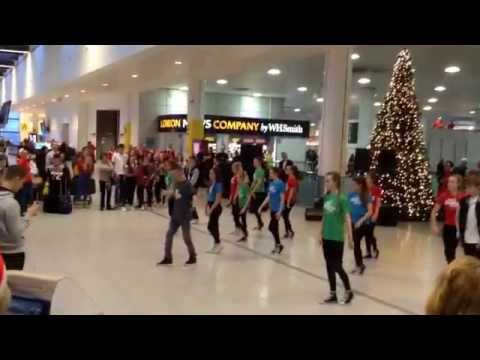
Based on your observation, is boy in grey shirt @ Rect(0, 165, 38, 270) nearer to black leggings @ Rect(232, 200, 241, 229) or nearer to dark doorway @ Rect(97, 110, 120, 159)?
Result: black leggings @ Rect(232, 200, 241, 229)

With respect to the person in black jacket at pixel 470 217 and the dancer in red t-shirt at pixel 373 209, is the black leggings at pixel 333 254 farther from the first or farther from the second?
the dancer in red t-shirt at pixel 373 209

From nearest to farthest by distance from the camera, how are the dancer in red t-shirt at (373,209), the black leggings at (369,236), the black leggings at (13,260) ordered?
the black leggings at (13,260)
the dancer in red t-shirt at (373,209)
the black leggings at (369,236)

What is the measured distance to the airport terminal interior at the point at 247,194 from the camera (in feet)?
23.2

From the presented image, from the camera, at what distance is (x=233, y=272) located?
350 inches

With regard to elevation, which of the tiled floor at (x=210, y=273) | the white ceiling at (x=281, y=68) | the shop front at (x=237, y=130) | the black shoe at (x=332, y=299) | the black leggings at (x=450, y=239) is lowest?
the tiled floor at (x=210, y=273)

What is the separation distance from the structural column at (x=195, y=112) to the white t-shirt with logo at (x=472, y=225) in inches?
678

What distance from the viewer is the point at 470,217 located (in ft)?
23.1

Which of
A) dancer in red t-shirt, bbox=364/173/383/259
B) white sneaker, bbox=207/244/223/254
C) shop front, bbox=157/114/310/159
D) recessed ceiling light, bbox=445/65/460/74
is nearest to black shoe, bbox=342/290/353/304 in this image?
dancer in red t-shirt, bbox=364/173/383/259

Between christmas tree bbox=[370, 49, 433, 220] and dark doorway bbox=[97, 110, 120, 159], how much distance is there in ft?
76.6

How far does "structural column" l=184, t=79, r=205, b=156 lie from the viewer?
77.7 feet

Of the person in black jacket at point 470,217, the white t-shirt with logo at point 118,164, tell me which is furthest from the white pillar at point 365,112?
the person in black jacket at point 470,217

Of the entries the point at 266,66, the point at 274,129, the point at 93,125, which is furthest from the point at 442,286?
the point at 93,125

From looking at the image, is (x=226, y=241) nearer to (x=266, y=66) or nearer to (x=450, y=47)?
(x=450, y=47)
